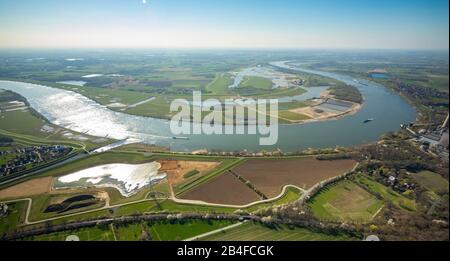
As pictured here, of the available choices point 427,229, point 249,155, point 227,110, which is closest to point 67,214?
point 249,155

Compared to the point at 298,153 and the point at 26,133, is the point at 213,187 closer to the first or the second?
the point at 298,153

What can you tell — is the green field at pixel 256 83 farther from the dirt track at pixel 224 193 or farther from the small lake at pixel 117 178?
the dirt track at pixel 224 193

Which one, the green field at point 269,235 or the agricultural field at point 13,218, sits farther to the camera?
the agricultural field at point 13,218

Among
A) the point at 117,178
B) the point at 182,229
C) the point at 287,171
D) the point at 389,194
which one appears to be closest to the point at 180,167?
the point at 117,178

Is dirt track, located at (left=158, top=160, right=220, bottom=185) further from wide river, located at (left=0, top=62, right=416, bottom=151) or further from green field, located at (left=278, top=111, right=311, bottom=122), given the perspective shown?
green field, located at (left=278, top=111, right=311, bottom=122)

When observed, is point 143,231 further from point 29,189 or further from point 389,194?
point 389,194

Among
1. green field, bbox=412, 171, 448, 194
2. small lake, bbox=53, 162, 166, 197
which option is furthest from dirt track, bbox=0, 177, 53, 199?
green field, bbox=412, 171, 448, 194

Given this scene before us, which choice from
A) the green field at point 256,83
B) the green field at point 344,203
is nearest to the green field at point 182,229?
the green field at point 344,203
